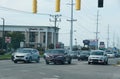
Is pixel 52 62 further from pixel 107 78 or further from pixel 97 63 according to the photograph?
pixel 107 78

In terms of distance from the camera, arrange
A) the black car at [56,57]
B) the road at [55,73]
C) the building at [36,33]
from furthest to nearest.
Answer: the building at [36,33] → the black car at [56,57] → the road at [55,73]

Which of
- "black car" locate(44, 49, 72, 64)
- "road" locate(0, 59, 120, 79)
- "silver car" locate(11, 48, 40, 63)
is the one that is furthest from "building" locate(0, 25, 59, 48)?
"road" locate(0, 59, 120, 79)

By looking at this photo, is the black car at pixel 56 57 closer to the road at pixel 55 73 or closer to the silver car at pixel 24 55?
the silver car at pixel 24 55

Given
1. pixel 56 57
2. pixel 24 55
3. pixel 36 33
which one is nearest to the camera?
pixel 56 57

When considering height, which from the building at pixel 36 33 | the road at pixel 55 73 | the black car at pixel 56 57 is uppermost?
the building at pixel 36 33

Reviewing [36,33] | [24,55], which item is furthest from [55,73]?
[36,33]

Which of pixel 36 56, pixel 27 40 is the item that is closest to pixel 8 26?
pixel 27 40

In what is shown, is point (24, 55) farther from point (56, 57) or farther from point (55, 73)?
point (55, 73)

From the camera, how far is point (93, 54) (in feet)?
155

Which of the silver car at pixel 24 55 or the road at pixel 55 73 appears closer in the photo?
the road at pixel 55 73

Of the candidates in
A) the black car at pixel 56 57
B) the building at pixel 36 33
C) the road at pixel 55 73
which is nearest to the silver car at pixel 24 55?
the black car at pixel 56 57

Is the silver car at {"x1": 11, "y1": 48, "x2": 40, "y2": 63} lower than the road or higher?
higher

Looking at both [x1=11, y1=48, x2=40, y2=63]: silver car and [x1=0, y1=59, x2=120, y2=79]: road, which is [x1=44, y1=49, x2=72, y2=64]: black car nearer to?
[x1=11, y1=48, x2=40, y2=63]: silver car

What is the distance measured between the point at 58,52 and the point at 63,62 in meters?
1.31
